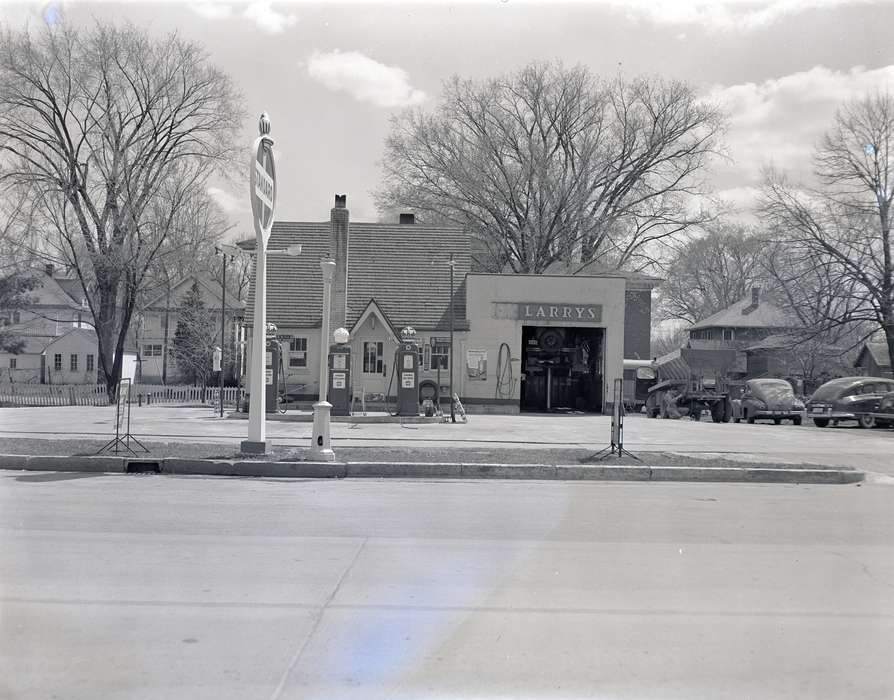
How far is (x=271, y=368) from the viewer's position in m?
26.8

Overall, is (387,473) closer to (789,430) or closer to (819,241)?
(789,430)

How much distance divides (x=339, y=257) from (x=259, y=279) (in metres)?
21.5

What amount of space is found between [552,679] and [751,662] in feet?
4.07

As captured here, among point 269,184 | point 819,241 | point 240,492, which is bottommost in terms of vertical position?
point 240,492

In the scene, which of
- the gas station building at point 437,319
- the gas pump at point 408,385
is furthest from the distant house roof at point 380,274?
the gas pump at point 408,385

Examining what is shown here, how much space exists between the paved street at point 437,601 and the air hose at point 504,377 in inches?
962

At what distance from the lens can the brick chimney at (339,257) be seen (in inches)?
1379

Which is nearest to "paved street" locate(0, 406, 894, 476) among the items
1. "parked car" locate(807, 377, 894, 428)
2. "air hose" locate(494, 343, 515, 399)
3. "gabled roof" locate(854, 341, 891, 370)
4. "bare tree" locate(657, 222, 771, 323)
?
"parked car" locate(807, 377, 894, 428)

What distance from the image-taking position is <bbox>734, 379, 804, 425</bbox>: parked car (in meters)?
31.4

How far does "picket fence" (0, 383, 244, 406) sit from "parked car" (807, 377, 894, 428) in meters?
21.7

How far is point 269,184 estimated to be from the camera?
1483cm

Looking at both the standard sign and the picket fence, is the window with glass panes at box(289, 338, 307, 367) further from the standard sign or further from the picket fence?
the standard sign

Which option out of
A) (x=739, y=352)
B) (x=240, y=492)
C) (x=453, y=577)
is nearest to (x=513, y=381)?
(x=240, y=492)

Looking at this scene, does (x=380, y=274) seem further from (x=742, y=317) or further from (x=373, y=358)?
(x=742, y=317)
